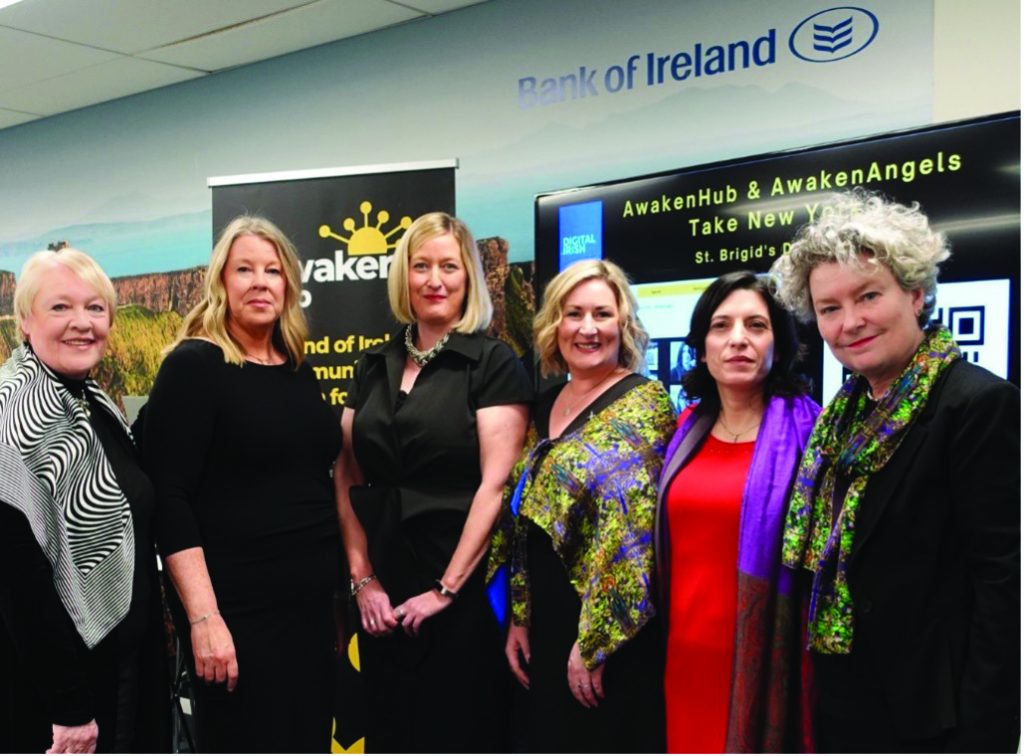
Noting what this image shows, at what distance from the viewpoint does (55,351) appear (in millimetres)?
1930

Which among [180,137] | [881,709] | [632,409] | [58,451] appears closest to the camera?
[881,709]

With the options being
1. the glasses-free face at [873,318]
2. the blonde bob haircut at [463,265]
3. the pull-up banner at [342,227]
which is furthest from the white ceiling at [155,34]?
the glasses-free face at [873,318]

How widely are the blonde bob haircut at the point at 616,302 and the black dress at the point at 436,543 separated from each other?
0.47 feet

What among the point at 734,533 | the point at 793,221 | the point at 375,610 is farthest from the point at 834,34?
the point at 375,610

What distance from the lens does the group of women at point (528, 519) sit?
154cm

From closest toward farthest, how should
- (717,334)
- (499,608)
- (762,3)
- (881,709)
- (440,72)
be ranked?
1. (881,709)
2. (717,334)
3. (499,608)
4. (762,3)
5. (440,72)

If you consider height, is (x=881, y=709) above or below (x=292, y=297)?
below

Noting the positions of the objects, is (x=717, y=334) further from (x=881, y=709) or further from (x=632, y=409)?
(x=881, y=709)

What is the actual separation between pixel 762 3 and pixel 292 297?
194cm

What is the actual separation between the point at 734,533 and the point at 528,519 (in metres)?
0.53

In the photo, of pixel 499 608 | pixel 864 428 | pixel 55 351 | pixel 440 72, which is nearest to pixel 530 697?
pixel 499 608

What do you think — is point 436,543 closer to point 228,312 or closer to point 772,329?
point 228,312

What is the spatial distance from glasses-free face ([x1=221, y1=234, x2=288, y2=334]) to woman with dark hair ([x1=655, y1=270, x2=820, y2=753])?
1.00 m

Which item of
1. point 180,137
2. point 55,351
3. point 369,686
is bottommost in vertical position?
point 369,686
